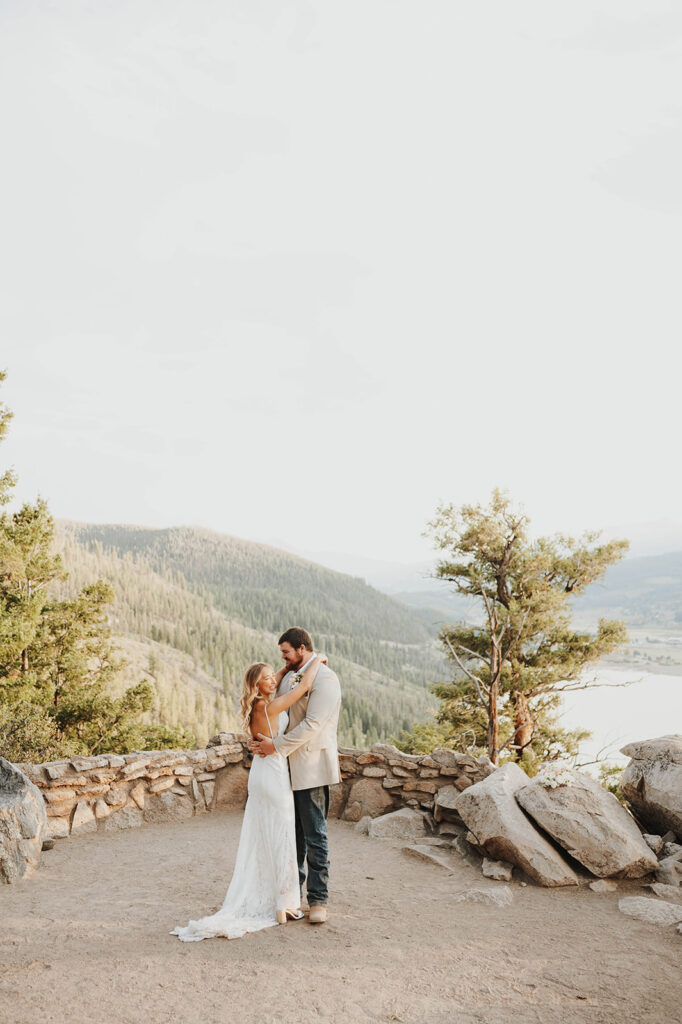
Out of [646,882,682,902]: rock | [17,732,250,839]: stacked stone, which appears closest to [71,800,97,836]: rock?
[17,732,250,839]: stacked stone

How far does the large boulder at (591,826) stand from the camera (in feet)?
21.5

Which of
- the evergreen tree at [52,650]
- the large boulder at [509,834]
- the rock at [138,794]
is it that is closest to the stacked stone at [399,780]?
the large boulder at [509,834]

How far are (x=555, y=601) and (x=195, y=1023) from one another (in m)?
15.6

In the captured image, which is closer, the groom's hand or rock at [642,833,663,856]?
the groom's hand

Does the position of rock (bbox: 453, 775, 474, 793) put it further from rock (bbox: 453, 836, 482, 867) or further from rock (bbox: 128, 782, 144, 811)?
rock (bbox: 128, 782, 144, 811)

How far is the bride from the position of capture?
525 centimetres

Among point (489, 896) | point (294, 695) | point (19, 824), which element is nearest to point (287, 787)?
point (294, 695)

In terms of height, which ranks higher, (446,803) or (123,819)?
(446,803)

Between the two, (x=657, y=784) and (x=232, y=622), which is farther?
(x=232, y=622)

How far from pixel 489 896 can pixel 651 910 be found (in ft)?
4.67

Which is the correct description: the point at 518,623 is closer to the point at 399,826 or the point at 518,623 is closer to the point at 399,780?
the point at 399,780

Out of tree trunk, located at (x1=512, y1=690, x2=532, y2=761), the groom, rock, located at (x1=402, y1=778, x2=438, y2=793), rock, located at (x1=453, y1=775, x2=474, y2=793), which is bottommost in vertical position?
tree trunk, located at (x1=512, y1=690, x2=532, y2=761)

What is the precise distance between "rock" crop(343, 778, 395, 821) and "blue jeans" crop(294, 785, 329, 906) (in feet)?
12.0

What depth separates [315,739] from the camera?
531cm
